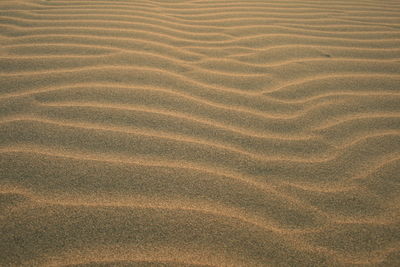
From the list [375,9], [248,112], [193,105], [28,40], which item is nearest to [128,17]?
[28,40]

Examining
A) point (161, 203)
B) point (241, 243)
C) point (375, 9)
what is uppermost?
point (375, 9)

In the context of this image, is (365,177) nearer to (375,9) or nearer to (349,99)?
(349,99)

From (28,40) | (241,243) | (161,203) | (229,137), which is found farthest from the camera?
(28,40)

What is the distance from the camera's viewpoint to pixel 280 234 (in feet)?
3.43

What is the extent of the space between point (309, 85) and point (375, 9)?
71.4 inches

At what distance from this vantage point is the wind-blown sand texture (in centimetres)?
101

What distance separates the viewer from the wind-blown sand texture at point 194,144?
3.32 feet

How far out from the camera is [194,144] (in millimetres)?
1364

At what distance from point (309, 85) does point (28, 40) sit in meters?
2.00

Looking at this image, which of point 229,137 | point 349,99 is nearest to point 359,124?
point 349,99

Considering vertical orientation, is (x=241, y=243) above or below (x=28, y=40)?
below

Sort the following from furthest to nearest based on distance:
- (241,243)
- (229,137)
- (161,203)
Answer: (229,137) < (161,203) < (241,243)

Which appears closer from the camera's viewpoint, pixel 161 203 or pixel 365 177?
pixel 161 203

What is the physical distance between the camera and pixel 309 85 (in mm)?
1790
